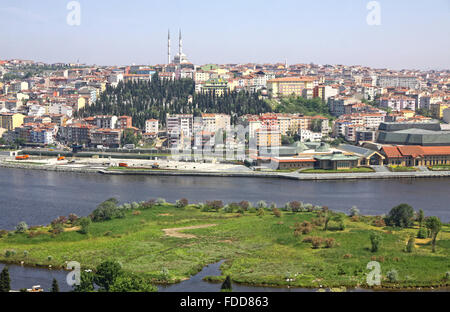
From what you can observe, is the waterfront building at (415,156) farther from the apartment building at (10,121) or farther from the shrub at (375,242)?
the apartment building at (10,121)

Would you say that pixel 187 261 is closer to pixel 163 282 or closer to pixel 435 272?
pixel 163 282

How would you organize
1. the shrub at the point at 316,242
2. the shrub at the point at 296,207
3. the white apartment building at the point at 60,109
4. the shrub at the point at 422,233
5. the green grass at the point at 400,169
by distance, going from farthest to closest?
the white apartment building at the point at 60,109, the green grass at the point at 400,169, the shrub at the point at 296,207, the shrub at the point at 422,233, the shrub at the point at 316,242

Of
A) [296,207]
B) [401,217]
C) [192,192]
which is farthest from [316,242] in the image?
[192,192]

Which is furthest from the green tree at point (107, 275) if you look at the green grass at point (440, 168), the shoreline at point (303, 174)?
the green grass at point (440, 168)

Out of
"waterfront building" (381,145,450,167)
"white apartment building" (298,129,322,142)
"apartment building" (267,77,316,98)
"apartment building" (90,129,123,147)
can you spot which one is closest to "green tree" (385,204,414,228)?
"waterfront building" (381,145,450,167)

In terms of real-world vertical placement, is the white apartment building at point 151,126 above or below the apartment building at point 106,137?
above
